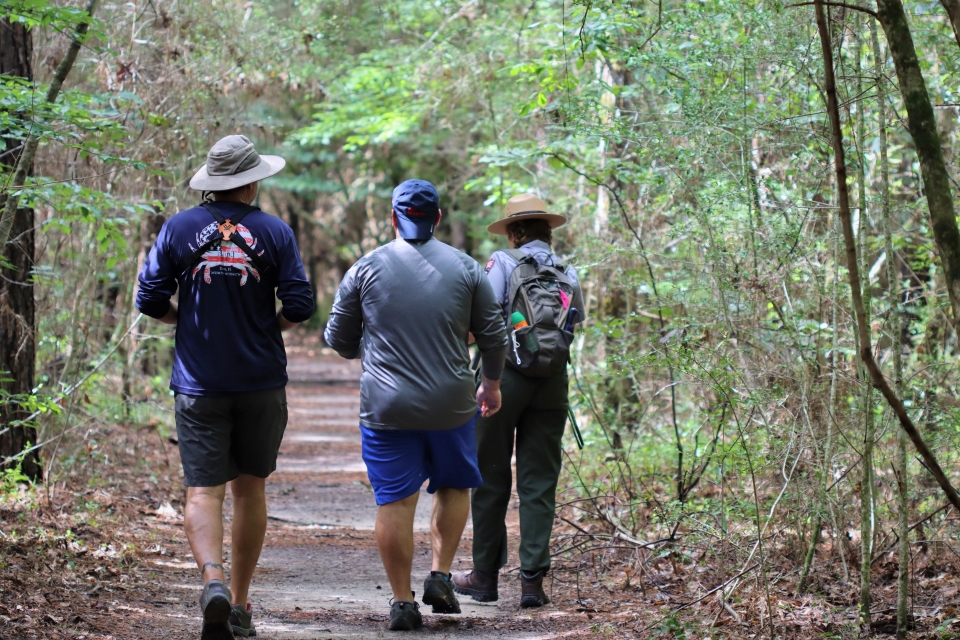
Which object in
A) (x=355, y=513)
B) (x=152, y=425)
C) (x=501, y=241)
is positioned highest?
(x=501, y=241)

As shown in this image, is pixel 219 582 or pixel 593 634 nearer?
pixel 219 582

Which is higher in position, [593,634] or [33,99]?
[33,99]

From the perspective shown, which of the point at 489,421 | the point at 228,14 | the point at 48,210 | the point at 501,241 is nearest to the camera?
the point at 489,421

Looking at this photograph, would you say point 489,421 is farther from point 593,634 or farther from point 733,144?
point 733,144

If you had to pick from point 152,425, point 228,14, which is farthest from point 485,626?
point 228,14

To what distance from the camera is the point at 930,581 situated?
5012 millimetres

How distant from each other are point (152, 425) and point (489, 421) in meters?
6.02

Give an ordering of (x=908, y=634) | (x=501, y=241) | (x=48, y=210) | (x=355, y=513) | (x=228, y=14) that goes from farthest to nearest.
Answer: (x=501, y=241) < (x=228, y=14) < (x=355, y=513) < (x=48, y=210) < (x=908, y=634)

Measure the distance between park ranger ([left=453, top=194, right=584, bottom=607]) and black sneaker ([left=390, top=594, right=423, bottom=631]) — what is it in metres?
0.96

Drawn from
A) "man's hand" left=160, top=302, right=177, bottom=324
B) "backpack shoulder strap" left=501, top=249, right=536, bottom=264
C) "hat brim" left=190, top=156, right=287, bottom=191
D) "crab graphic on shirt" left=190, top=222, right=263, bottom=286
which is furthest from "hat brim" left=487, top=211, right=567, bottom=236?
"man's hand" left=160, top=302, right=177, bottom=324

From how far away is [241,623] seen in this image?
14.5ft

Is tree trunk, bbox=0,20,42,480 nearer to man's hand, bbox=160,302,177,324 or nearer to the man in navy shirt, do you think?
man's hand, bbox=160,302,177,324

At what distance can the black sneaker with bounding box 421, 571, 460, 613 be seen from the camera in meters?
4.85

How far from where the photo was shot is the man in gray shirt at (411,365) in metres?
4.66
